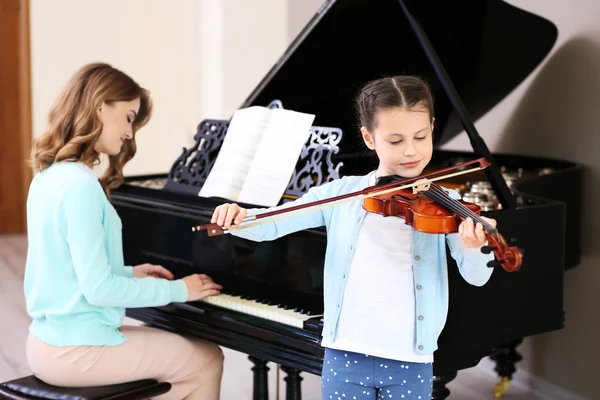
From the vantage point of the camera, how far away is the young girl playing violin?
1982mm

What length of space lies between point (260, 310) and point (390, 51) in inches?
48.9

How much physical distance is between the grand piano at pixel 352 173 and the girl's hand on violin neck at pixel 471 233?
2.07 feet

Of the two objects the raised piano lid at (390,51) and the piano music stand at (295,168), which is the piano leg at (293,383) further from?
the raised piano lid at (390,51)

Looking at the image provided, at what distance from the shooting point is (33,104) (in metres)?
7.47

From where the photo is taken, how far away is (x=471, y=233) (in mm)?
1802

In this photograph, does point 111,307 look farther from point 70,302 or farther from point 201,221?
point 201,221

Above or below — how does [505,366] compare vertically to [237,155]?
below

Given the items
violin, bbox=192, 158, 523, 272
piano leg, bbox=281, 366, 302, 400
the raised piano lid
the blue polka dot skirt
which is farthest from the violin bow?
the raised piano lid

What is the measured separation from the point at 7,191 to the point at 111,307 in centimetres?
544

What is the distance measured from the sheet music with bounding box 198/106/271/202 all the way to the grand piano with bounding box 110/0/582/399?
6 cm

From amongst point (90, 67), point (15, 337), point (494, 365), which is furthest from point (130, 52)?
point (90, 67)

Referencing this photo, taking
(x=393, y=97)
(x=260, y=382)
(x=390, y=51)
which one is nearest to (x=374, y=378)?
(x=393, y=97)

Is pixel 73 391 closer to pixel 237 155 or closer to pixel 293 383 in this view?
pixel 293 383

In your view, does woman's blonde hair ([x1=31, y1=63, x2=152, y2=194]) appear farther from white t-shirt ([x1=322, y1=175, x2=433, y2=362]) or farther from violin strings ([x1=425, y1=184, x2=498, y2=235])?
violin strings ([x1=425, y1=184, x2=498, y2=235])
